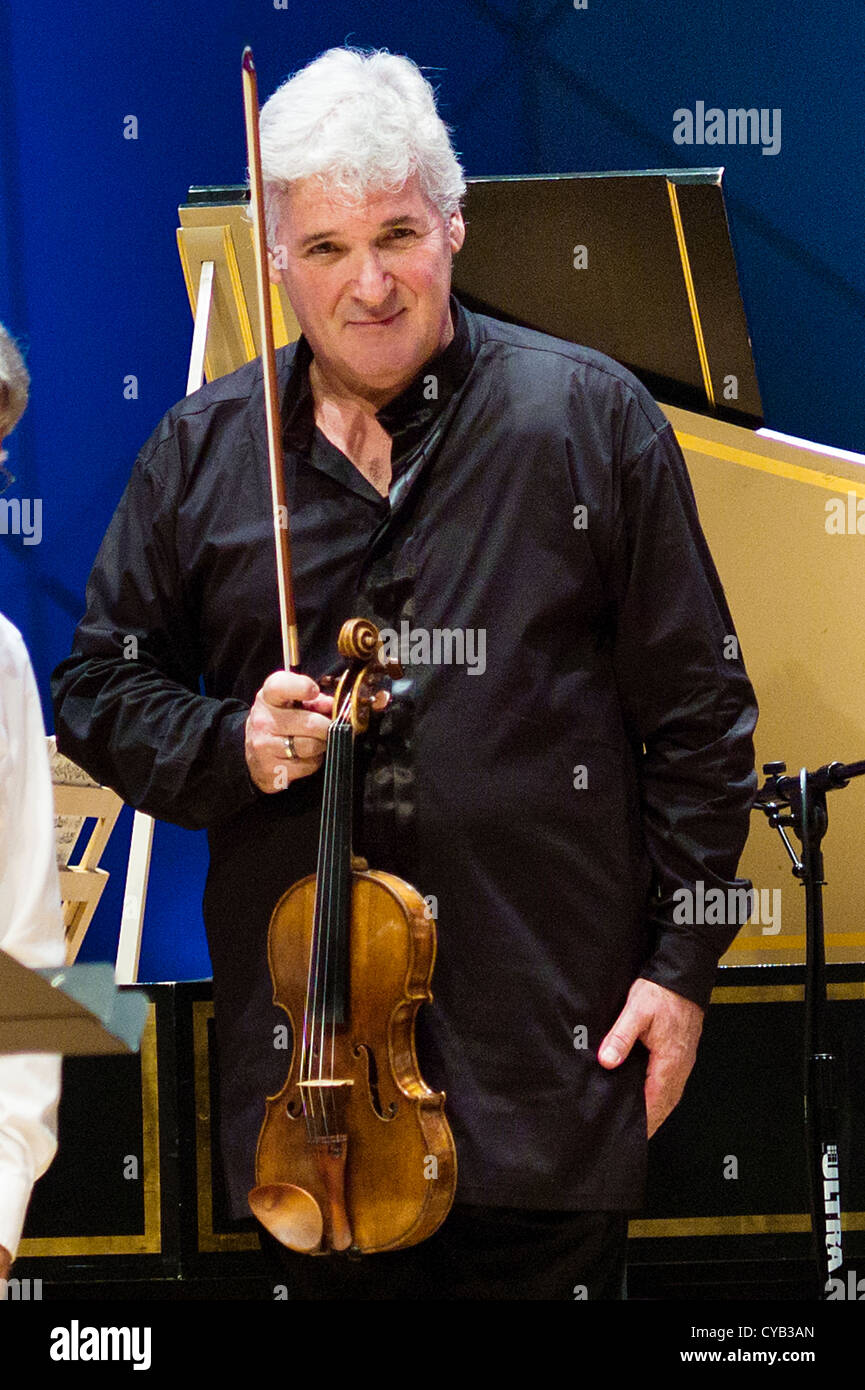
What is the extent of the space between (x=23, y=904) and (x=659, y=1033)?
24.2 inches

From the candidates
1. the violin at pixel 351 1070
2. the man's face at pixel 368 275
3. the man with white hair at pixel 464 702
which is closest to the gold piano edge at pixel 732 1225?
the man with white hair at pixel 464 702

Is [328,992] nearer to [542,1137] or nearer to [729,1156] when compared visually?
[542,1137]

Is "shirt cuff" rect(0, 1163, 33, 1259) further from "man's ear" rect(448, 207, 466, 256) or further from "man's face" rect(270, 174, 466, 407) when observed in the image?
"man's ear" rect(448, 207, 466, 256)

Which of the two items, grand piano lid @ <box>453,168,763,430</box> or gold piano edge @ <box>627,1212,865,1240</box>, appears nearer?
gold piano edge @ <box>627,1212,865,1240</box>

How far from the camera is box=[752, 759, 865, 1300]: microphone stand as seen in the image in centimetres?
207

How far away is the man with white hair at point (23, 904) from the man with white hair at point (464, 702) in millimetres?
232

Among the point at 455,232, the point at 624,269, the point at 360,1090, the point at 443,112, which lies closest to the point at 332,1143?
the point at 360,1090

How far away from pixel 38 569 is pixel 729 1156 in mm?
2611

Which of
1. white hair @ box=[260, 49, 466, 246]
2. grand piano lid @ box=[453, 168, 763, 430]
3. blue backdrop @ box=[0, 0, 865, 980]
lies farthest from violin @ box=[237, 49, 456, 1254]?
blue backdrop @ box=[0, 0, 865, 980]

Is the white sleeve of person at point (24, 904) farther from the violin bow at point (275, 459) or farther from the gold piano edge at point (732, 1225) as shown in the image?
the gold piano edge at point (732, 1225)

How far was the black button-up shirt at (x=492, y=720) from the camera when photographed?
157 cm

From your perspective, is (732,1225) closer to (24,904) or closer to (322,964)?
(322,964)

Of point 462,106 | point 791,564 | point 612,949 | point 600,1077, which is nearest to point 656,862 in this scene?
point 612,949

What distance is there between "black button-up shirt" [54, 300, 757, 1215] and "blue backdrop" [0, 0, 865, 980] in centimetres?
253
